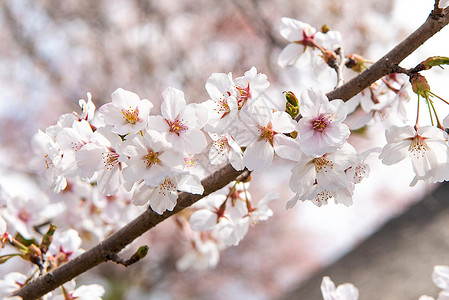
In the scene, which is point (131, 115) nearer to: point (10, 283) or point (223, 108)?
point (223, 108)

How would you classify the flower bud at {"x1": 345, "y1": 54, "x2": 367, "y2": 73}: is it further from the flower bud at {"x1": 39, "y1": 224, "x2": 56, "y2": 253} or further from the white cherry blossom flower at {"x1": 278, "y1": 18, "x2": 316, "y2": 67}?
the flower bud at {"x1": 39, "y1": 224, "x2": 56, "y2": 253}

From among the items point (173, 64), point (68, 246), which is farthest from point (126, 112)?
point (173, 64)

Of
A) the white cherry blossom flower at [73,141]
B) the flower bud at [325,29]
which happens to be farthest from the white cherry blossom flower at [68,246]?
the flower bud at [325,29]

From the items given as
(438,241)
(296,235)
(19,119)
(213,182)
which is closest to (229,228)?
(213,182)

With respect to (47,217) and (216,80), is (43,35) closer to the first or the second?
(47,217)

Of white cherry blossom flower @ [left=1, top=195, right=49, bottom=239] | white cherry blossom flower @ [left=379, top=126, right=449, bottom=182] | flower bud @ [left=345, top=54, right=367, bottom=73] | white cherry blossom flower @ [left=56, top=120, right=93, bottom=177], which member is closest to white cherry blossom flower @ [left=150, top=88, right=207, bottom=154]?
white cherry blossom flower @ [left=56, top=120, right=93, bottom=177]
